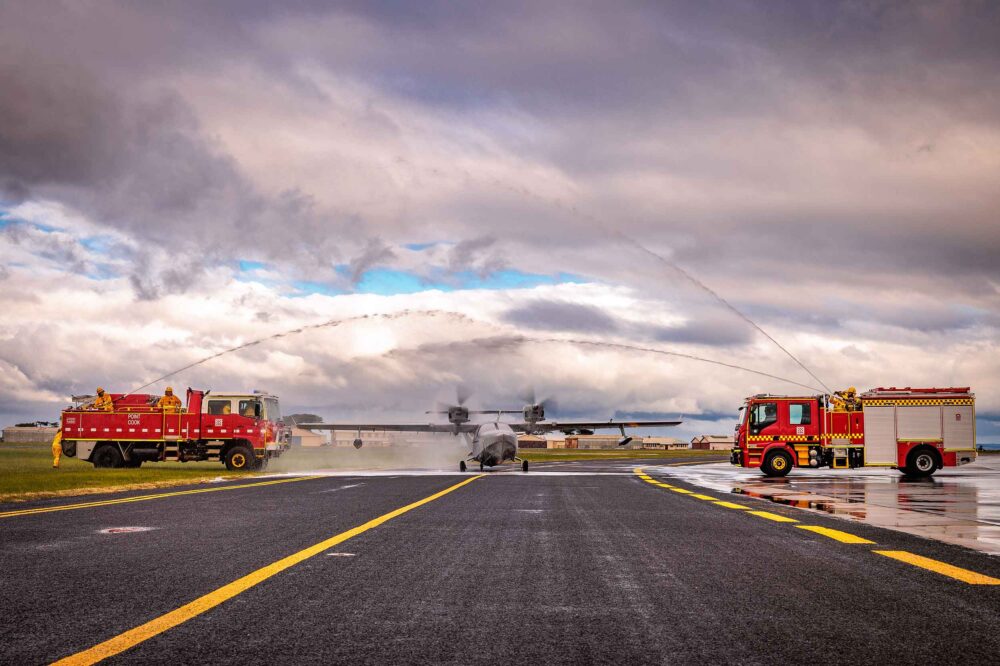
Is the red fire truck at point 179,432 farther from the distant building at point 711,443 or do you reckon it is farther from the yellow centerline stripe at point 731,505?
the distant building at point 711,443

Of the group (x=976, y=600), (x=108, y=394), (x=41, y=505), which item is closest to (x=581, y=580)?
(x=976, y=600)

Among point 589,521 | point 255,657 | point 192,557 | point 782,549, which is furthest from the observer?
point 589,521

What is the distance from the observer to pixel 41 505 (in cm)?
1366

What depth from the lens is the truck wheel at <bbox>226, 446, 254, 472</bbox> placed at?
3438cm

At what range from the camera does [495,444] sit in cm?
3384

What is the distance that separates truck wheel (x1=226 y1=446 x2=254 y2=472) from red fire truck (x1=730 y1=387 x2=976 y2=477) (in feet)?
66.8

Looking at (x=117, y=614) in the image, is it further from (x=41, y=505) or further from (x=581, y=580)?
(x=41, y=505)

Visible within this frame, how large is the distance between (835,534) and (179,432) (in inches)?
1228

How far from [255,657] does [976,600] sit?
4452mm

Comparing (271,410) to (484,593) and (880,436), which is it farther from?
(484,593)

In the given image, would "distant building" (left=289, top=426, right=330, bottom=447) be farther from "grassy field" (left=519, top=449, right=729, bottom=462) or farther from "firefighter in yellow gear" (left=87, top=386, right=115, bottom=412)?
"firefighter in yellow gear" (left=87, top=386, right=115, bottom=412)

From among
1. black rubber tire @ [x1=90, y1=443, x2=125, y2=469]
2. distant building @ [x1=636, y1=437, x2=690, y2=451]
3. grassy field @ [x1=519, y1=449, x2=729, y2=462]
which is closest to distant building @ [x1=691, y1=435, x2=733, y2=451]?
distant building @ [x1=636, y1=437, x2=690, y2=451]

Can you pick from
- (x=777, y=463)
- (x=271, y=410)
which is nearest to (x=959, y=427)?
(x=777, y=463)

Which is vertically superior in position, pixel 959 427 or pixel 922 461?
pixel 959 427
